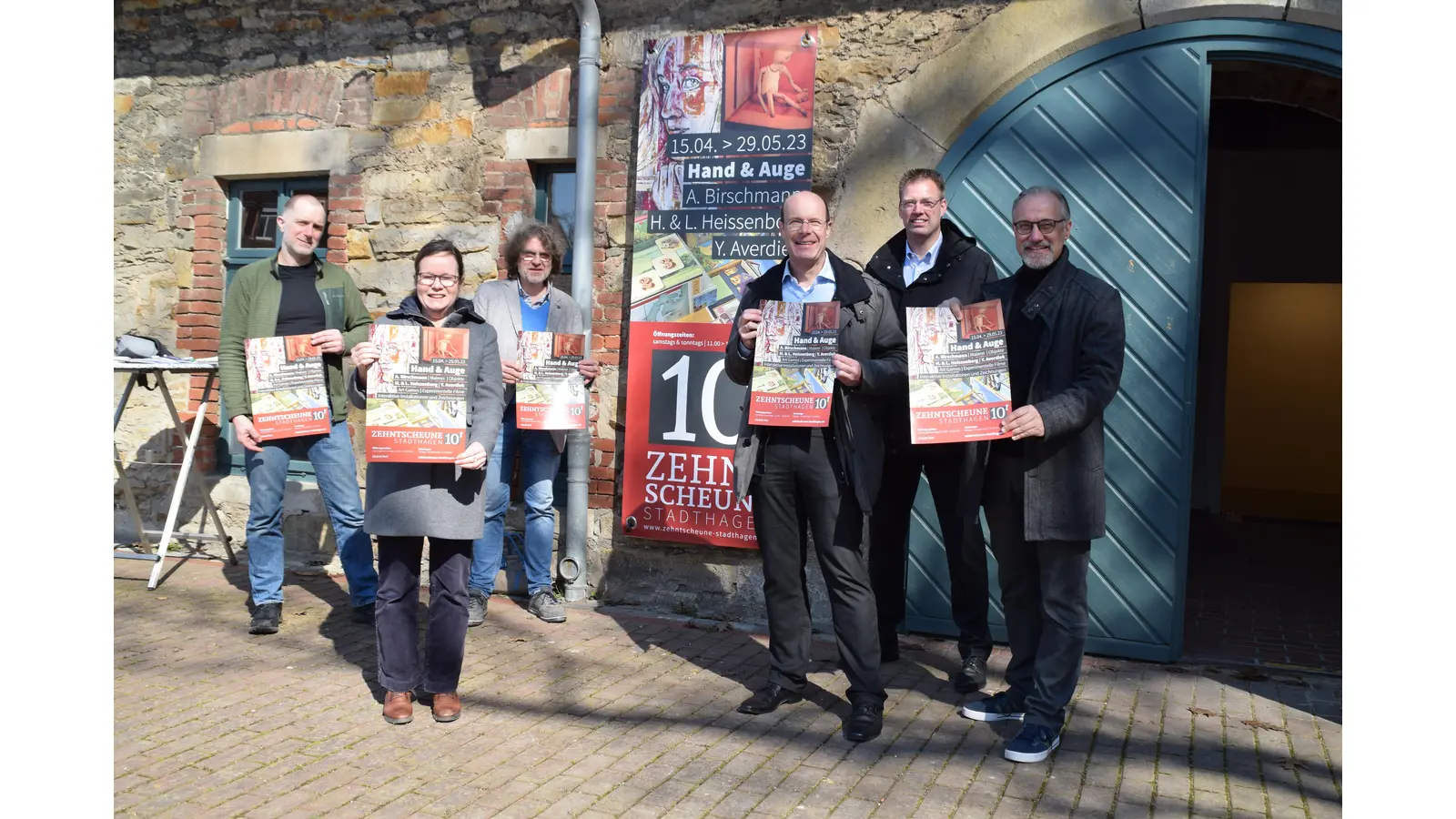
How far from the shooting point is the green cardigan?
5.31 meters

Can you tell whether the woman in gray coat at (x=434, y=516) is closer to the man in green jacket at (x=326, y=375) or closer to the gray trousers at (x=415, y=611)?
the gray trousers at (x=415, y=611)

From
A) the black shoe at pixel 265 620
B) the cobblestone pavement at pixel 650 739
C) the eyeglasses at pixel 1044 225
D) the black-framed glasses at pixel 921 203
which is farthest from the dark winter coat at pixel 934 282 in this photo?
the black shoe at pixel 265 620

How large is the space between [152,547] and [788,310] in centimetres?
517

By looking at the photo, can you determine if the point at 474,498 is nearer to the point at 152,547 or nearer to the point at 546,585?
the point at 546,585

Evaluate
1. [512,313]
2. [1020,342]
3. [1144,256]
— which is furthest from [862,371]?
[512,313]

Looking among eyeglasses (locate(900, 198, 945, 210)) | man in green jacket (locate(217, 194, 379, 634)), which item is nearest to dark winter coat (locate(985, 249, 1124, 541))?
eyeglasses (locate(900, 198, 945, 210))

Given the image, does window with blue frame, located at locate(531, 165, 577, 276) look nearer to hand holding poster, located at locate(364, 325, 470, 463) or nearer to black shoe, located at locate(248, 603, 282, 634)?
black shoe, located at locate(248, 603, 282, 634)

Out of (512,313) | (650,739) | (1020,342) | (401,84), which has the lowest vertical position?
(650,739)

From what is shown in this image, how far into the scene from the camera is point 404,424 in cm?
399

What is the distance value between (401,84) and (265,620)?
339 cm

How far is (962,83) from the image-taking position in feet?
18.7

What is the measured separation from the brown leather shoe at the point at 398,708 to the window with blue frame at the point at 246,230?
383 cm

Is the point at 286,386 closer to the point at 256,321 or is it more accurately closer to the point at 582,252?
the point at 256,321

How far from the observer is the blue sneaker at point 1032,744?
3.85 meters
